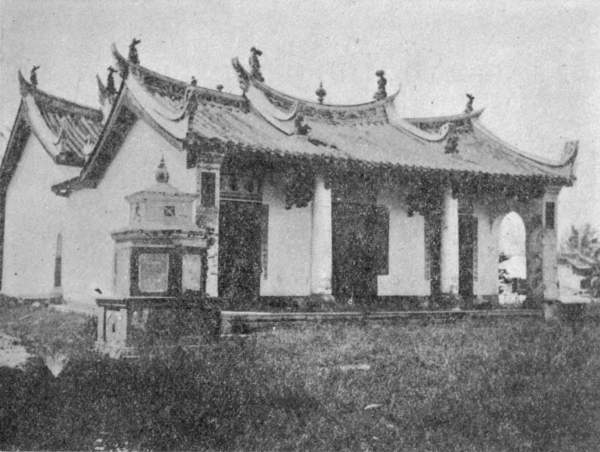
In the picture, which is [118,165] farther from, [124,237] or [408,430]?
[408,430]

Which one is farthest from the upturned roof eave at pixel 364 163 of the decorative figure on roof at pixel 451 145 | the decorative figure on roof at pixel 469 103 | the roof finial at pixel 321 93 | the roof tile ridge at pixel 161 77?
the roof finial at pixel 321 93

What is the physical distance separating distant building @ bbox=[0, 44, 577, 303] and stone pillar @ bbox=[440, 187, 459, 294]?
3cm

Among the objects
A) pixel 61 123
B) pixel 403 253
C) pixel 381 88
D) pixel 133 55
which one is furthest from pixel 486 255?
pixel 61 123

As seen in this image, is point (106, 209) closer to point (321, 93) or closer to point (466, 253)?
point (321, 93)

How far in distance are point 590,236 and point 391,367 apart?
84.3 feet

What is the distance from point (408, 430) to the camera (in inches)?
224

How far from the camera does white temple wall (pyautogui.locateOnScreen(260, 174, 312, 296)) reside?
13.3 metres

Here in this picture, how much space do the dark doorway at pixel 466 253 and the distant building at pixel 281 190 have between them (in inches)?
1.2

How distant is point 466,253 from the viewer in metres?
16.1

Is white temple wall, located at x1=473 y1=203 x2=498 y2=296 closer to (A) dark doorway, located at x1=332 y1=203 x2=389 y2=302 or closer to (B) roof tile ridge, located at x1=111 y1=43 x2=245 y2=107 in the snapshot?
(A) dark doorway, located at x1=332 y1=203 x2=389 y2=302

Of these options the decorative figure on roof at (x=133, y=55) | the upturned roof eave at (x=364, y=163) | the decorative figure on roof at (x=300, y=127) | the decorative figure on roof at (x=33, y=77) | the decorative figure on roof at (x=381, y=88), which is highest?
the decorative figure on roof at (x=33, y=77)

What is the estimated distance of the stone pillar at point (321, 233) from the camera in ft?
41.3

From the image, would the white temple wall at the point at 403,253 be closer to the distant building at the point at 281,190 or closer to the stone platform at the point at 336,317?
the distant building at the point at 281,190

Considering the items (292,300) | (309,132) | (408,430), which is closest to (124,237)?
(408,430)
